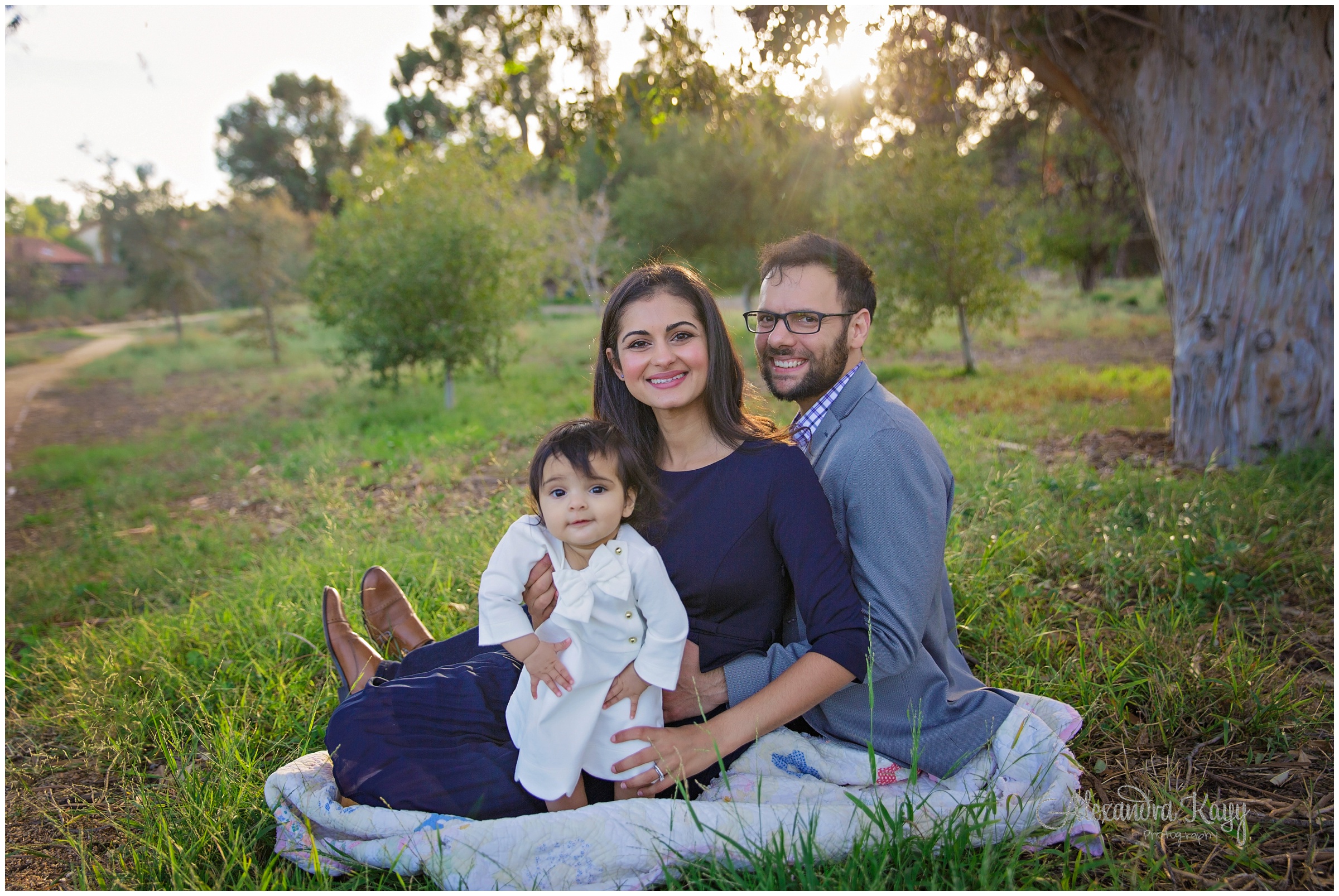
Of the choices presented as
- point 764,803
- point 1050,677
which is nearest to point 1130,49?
point 1050,677

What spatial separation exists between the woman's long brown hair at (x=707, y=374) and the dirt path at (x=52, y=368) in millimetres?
12059

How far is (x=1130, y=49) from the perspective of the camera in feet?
21.2

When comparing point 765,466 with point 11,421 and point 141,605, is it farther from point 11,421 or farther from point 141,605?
point 11,421

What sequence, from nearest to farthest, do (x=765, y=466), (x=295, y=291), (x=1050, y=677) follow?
(x=765, y=466) < (x=1050, y=677) < (x=295, y=291)

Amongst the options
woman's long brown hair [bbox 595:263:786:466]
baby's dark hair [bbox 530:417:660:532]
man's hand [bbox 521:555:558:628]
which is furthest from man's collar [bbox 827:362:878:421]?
man's hand [bbox 521:555:558:628]

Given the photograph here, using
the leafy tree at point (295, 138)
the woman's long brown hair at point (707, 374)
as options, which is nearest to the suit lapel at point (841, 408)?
the woman's long brown hair at point (707, 374)

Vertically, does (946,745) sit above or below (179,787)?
above

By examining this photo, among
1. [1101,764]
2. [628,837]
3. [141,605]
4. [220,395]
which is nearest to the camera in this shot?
[628,837]

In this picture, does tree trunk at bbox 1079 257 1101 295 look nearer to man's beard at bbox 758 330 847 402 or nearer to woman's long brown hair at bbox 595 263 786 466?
man's beard at bbox 758 330 847 402

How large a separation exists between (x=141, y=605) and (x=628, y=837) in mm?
4566

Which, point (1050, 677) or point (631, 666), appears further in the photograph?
point (1050, 677)

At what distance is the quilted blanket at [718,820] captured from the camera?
2.29m

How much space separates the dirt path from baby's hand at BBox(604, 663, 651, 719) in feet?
40.5

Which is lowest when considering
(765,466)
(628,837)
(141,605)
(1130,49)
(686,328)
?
(141,605)
